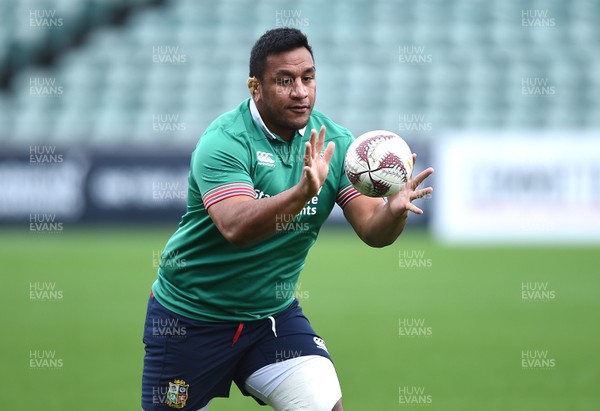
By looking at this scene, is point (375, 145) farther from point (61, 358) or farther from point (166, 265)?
point (61, 358)

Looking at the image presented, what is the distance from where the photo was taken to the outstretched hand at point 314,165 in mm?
4461

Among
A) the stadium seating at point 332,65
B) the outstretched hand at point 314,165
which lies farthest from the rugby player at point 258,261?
the stadium seating at point 332,65

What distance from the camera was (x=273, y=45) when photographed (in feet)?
16.0

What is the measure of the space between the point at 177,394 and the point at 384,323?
6.32m

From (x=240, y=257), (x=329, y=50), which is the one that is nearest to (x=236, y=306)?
(x=240, y=257)

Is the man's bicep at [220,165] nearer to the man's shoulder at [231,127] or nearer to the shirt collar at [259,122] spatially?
the man's shoulder at [231,127]

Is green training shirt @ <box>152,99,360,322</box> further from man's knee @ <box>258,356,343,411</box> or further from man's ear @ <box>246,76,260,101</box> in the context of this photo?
man's knee @ <box>258,356,343,411</box>

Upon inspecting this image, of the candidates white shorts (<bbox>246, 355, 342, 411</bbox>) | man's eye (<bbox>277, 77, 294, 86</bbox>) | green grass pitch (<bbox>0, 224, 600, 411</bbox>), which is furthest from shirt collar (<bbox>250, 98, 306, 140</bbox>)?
green grass pitch (<bbox>0, 224, 600, 411</bbox>)

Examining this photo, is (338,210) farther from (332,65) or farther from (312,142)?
(312,142)

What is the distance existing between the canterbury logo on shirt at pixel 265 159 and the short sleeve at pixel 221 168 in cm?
7

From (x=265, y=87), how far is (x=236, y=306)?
1.10m

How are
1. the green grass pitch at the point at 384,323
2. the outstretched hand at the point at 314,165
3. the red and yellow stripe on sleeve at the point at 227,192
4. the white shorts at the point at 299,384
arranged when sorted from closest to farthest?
1. the outstretched hand at the point at 314,165
2. the red and yellow stripe on sleeve at the point at 227,192
3. the white shorts at the point at 299,384
4. the green grass pitch at the point at 384,323

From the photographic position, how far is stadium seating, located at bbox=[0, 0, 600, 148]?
2119 centimetres

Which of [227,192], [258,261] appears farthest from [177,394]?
[227,192]
